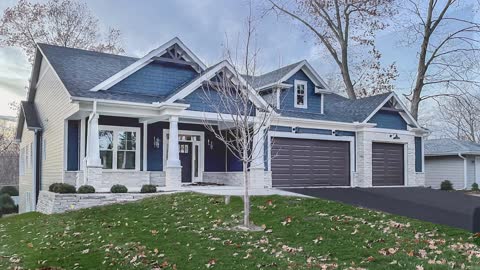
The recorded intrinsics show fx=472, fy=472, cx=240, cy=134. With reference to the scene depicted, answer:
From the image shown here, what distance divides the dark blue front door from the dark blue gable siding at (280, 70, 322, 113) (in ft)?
14.3

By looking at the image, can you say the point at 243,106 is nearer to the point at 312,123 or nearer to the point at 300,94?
the point at 312,123

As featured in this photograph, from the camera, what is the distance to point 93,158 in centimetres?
1542

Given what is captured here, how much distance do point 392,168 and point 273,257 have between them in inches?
664

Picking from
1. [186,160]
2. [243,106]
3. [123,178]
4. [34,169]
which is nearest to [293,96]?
[186,160]

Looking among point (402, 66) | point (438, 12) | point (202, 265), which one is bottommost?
point (202, 265)

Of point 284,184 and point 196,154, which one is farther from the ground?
point 196,154

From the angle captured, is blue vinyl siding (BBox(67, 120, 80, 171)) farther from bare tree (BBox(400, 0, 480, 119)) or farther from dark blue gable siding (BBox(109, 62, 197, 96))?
bare tree (BBox(400, 0, 480, 119))

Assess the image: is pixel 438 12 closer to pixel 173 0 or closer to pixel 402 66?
pixel 402 66

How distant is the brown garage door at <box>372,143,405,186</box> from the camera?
2252 centimetres

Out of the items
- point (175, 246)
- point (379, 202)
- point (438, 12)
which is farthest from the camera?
point (438, 12)

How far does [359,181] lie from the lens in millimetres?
21766

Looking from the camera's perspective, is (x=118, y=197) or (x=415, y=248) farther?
(x=118, y=197)

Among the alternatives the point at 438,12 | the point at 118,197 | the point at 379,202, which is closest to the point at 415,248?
the point at 379,202

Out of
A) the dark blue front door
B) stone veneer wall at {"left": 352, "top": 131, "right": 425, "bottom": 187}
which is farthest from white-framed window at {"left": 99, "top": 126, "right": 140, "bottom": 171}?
stone veneer wall at {"left": 352, "top": 131, "right": 425, "bottom": 187}
